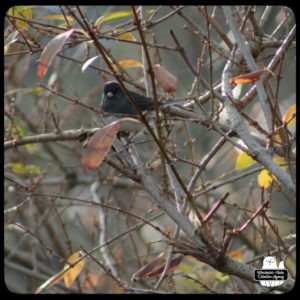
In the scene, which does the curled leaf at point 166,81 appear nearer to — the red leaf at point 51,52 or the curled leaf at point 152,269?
the red leaf at point 51,52

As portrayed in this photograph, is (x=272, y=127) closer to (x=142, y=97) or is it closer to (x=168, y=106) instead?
(x=168, y=106)

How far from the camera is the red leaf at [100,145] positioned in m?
1.36

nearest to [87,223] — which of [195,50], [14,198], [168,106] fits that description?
[14,198]

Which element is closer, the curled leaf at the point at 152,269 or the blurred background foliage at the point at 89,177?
the curled leaf at the point at 152,269

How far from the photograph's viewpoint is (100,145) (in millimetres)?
1366

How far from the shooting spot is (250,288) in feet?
7.20

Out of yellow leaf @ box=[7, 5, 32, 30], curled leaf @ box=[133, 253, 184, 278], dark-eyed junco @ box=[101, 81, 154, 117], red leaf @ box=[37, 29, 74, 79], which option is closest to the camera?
red leaf @ box=[37, 29, 74, 79]

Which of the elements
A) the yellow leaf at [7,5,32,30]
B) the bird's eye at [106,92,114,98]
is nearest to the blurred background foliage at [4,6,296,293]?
the bird's eye at [106,92,114,98]

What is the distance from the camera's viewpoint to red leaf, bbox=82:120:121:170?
1361 millimetres

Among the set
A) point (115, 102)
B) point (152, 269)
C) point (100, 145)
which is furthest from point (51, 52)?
point (115, 102)

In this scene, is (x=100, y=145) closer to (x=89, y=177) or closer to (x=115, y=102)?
(x=115, y=102)

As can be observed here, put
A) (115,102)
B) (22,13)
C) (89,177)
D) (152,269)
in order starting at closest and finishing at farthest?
(152,269), (22,13), (115,102), (89,177)

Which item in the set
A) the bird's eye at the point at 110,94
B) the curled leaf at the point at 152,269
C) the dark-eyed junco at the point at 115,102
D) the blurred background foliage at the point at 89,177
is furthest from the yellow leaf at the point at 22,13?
the blurred background foliage at the point at 89,177

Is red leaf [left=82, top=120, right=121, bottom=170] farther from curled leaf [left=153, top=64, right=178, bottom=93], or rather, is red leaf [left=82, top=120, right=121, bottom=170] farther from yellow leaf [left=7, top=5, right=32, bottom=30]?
yellow leaf [left=7, top=5, right=32, bottom=30]
